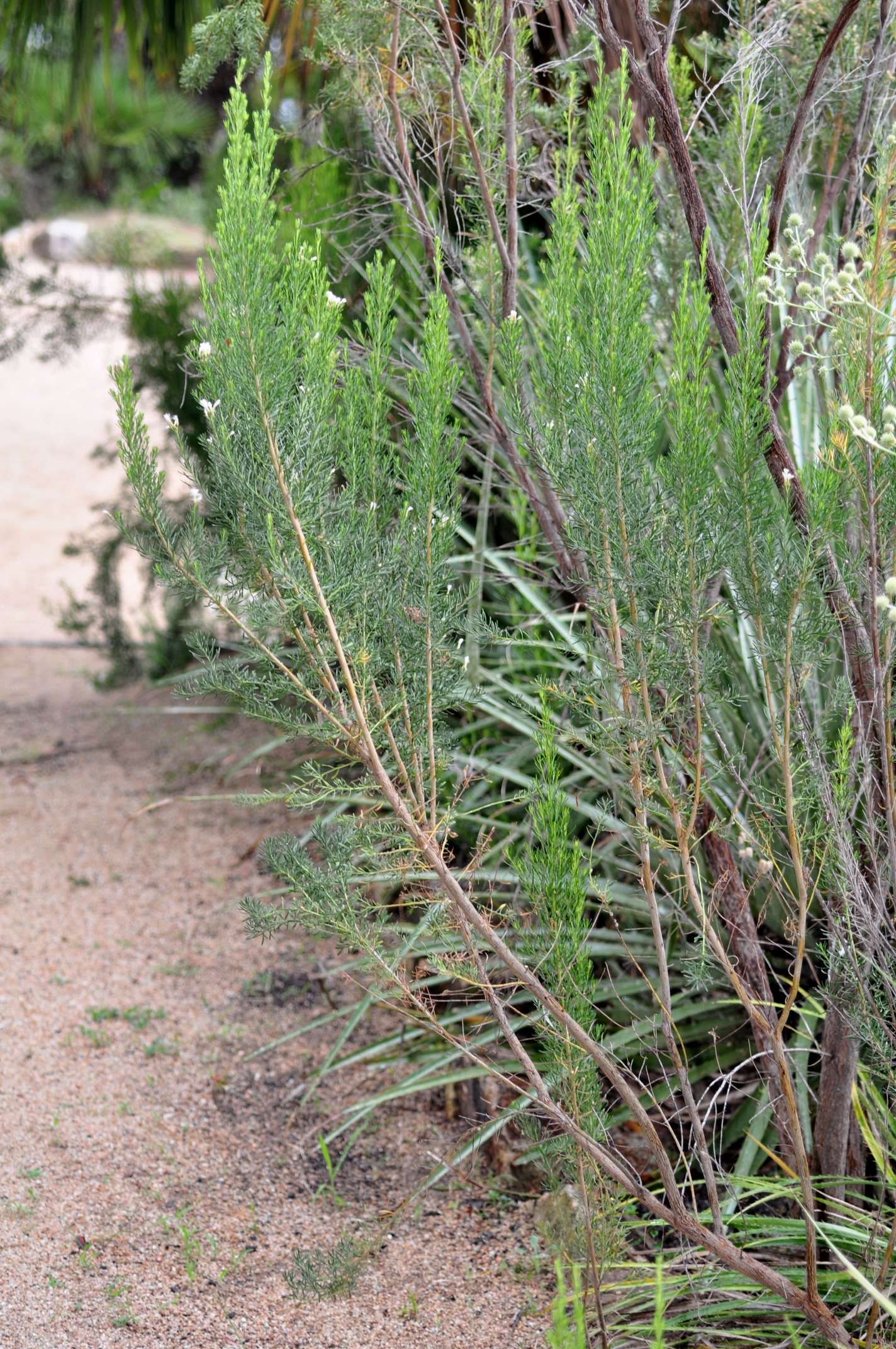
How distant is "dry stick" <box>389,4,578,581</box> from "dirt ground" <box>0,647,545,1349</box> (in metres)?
1.17

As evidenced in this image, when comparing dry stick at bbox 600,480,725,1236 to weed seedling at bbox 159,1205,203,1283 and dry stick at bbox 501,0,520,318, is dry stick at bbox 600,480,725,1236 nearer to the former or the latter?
dry stick at bbox 501,0,520,318

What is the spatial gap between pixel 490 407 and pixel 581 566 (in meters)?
0.31

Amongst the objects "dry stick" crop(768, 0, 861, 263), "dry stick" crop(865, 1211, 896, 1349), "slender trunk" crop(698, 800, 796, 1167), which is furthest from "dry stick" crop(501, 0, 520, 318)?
"dry stick" crop(865, 1211, 896, 1349)

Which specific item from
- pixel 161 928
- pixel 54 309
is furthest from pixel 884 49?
pixel 54 309

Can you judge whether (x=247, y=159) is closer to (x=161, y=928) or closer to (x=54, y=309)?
(x=161, y=928)

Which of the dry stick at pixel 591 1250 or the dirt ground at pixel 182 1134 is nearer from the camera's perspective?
the dry stick at pixel 591 1250

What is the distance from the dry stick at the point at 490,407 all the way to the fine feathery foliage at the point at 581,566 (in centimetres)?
8

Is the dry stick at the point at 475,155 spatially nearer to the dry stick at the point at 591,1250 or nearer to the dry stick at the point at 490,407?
the dry stick at the point at 490,407

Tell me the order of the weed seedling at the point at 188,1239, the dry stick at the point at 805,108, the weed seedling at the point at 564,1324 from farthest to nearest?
the weed seedling at the point at 188,1239 < the dry stick at the point at 805,108 < the weed seedling at the point at 564,1324

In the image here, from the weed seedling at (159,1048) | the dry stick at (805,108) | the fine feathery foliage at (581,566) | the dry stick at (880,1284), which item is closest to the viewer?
the fine feathery foliage at (581,566)

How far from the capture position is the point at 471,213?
203 cm

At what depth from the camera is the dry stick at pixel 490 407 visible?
1.77 meters

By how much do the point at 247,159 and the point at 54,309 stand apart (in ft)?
10.3

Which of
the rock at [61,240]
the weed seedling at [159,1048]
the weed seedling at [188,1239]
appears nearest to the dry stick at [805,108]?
the weed seedling at [188,1239]
